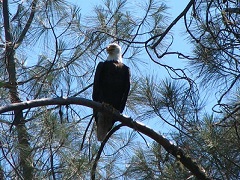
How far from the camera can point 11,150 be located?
2.77m

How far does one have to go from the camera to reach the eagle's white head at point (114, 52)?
3.53 meters

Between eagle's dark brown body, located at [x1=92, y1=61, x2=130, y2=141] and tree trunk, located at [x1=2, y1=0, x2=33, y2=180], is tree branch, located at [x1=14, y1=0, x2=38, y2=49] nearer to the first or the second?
tree trunk, located at [x1=2, y1=0, x2=33, y2=180]

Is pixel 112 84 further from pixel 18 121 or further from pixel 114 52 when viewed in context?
pixel 18 121

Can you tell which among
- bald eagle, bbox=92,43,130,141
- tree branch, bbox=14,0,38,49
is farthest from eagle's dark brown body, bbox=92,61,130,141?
tree branch, bbox=14,0,38,49

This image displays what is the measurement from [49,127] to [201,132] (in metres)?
0.67

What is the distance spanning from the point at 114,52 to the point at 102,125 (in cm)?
45

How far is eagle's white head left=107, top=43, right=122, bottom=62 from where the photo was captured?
3.53 metres

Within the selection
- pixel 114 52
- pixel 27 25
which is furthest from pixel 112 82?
pixel 27 25

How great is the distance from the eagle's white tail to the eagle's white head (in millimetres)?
Answer: 374

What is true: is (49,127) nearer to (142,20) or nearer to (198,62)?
(198,62)

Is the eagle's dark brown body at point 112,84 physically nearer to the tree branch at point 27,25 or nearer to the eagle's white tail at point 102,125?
the eagle's white tail at point 102,125

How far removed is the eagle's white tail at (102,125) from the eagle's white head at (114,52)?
37 centimetres

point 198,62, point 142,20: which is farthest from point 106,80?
point 198,62

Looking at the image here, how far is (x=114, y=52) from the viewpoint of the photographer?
11.7 feet
